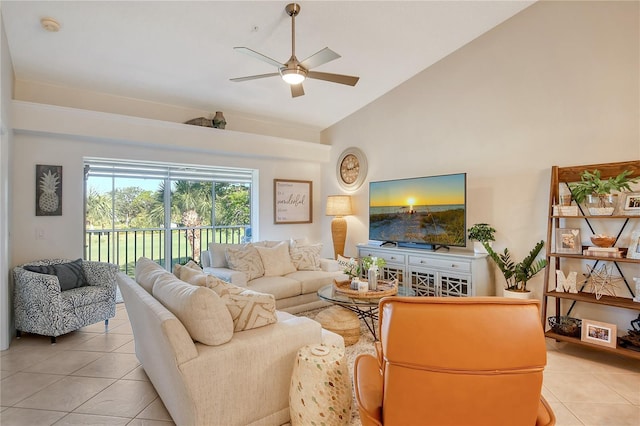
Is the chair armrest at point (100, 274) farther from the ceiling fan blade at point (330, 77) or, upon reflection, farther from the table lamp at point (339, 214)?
the table lamp at point (339, 214)

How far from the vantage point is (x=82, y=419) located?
206cm

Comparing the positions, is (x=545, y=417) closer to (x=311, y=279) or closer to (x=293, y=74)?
(x=293, y=74)

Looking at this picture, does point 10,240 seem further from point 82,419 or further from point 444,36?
point 444,36

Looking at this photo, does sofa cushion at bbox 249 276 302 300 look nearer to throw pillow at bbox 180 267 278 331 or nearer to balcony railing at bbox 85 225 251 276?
throw pillow at bbox 180 267 278 331

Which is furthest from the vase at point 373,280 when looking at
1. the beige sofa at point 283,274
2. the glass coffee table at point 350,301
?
the beige sofa at point 283,274

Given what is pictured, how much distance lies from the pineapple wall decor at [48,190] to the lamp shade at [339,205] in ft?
11.8

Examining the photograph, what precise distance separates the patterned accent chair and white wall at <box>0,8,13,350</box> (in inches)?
4.5

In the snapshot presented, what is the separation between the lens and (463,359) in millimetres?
1092

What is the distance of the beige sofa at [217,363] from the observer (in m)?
1.66

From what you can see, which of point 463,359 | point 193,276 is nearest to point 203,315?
point 193,276

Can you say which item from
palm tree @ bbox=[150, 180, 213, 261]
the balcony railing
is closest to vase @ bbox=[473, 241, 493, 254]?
the balcony railing

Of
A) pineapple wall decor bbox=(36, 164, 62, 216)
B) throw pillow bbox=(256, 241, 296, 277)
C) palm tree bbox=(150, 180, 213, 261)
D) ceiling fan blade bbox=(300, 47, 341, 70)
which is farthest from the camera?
palm tree bbox=(150, 180, 213, 261)

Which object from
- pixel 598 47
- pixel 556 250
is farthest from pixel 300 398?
pixel 598 47

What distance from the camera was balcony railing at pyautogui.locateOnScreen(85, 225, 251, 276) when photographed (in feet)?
14.7
